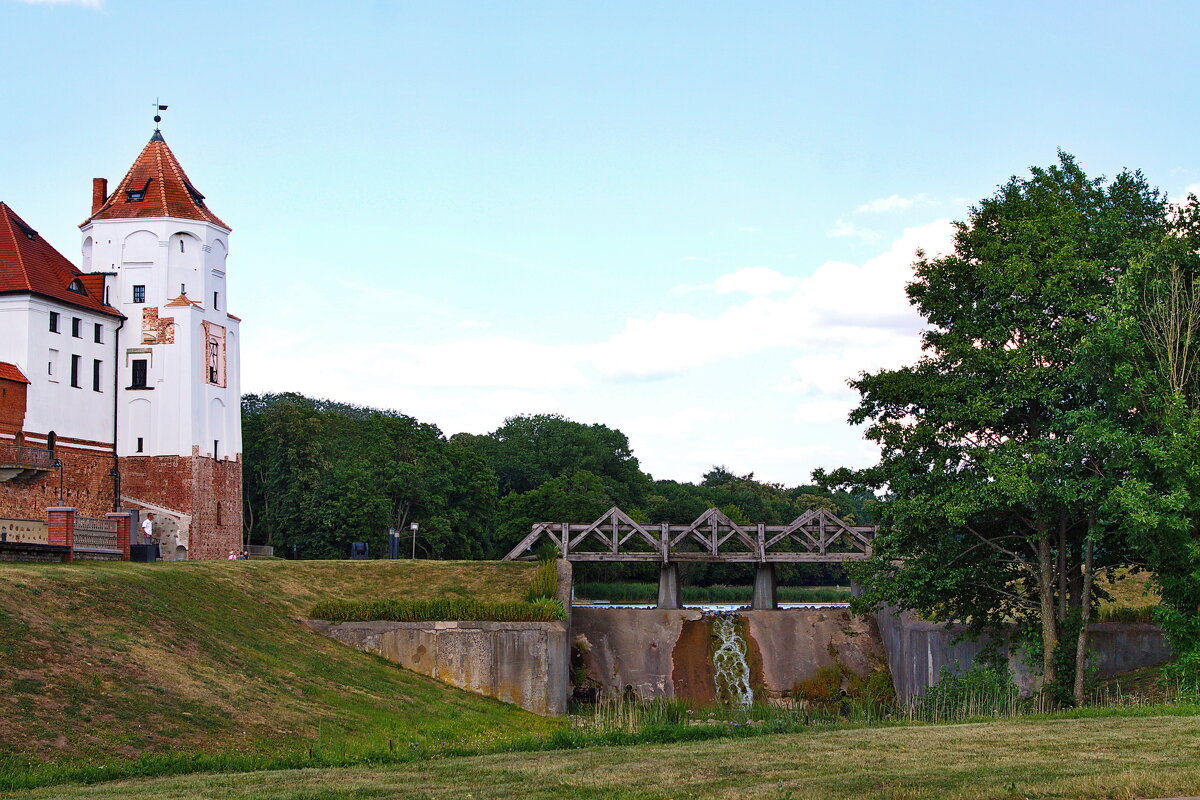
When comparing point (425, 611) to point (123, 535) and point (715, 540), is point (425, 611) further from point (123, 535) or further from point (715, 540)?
point (715, 540)

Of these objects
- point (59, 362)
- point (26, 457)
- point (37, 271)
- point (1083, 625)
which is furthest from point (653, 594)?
point (1083, 625)

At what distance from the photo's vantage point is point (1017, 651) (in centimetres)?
2766

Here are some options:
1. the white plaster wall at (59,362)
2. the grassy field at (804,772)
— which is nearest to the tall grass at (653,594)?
the white plaster wall at (59,362)

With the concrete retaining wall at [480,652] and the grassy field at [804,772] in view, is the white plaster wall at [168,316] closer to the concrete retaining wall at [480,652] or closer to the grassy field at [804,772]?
the concrete retaining wall at [480,652]

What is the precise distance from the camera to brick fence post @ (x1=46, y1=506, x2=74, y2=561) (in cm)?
2972

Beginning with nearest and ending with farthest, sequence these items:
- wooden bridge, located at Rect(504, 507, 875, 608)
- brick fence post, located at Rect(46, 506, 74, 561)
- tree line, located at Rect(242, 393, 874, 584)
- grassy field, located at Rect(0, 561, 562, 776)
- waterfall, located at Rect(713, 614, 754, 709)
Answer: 1. grassy field, located at Rect(0, 561, 562, 776)
2. brick fence post, located at Rect(46, 506, 74, 561)
3. waterfall, located at Rect(713, 614, 754, 709)
4. wooden bridge, located at Rect(504, 507, 875, 608)
5. tree line, located at Rect(242, 393, 874, 584)

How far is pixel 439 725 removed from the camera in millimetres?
24906

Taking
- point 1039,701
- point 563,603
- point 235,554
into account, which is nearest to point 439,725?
point 563,603

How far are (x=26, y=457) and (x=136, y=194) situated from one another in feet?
45.4

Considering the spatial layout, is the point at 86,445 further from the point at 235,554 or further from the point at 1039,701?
the point at 1039,701

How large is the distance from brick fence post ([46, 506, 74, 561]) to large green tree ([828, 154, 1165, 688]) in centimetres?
1910

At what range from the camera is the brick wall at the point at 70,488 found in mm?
43281

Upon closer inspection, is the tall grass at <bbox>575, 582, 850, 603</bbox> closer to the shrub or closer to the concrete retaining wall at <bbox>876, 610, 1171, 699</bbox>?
the shrub

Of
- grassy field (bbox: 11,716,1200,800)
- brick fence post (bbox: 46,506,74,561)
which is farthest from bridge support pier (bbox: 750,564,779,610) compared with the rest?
grassy field (bbox: 11,716,1200,800)
